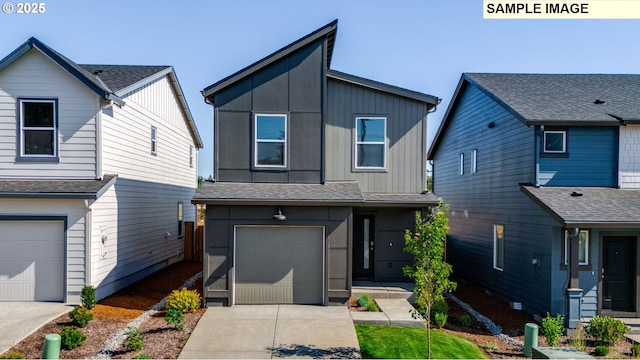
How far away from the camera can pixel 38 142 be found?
11.8m

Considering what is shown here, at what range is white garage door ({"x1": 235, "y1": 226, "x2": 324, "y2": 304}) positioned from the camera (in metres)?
11.4

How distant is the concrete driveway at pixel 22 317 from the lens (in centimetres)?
884

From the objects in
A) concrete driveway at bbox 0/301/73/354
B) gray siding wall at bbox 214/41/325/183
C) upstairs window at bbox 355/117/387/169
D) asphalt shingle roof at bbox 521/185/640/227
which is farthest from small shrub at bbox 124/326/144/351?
asphalt shingle roof at bbox 521/185/640/227

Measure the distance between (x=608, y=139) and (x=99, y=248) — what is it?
567 inches

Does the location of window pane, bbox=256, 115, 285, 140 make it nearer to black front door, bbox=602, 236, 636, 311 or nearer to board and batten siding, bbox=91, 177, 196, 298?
board and batten siding, bbox=91, 177, 196, 298

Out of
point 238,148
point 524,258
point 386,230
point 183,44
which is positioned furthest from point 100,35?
point 524,258

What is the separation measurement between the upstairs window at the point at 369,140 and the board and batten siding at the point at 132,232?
24.1 feet

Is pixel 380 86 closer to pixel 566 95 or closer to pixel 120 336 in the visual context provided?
pixel 566 95

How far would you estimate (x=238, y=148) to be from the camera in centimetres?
1214

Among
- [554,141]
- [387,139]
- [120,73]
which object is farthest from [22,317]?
[554,141]

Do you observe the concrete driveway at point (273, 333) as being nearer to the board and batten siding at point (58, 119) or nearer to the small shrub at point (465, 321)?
the small shrub at point (465, 321)

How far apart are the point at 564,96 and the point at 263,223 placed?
10.3 m

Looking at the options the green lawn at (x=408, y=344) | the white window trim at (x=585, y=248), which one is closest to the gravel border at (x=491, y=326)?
the green lawn at (x=408, y=344)

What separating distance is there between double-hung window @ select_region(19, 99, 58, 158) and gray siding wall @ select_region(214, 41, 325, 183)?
14.5 feet
